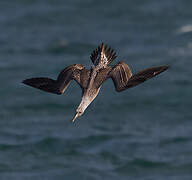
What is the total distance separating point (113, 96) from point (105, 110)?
3.57 ft

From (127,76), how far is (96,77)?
81 centimetres

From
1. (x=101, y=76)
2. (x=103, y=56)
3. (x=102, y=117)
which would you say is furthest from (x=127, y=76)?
(x=102, y=117)

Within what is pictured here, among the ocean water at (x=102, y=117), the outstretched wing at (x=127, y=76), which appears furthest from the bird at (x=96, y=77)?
the ocean water at (x=102, y=117)

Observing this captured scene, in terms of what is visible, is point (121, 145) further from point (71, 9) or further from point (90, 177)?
point (71, 9)

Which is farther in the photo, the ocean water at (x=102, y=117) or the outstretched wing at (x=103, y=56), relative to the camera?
the ocean water at (x=102, y=117)

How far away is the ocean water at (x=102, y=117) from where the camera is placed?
52844mm

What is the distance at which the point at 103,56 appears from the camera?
22281 millimetres

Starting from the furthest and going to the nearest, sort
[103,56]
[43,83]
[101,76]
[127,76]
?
[103,56] < [43,83] < [101,76] < [127,76]

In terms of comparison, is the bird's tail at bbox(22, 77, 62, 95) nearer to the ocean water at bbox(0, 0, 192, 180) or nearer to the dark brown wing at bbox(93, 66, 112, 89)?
the dark brown wing at bbox(93, 66, 112, 89)

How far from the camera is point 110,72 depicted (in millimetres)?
21031

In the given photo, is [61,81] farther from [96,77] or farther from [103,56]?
[103,56]

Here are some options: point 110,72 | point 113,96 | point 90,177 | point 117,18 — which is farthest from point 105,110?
point 110,72

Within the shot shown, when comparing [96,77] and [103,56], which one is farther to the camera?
[103,56]

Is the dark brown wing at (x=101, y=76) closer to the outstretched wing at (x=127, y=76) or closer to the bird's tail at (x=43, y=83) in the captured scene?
the outstretched wing at (x=127, y=76)
